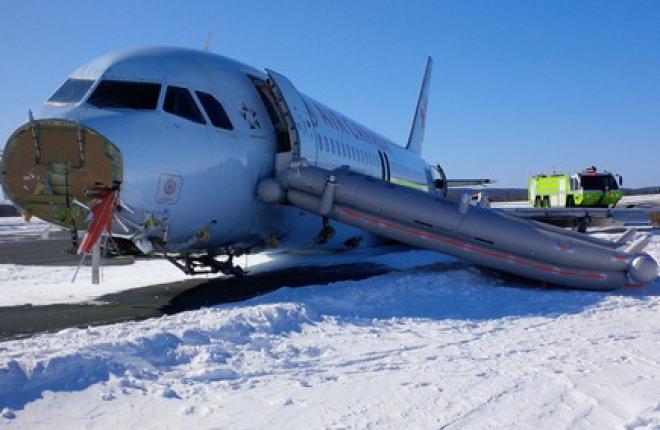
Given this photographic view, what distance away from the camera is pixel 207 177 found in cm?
877

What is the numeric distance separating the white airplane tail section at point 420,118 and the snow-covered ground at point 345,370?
22113mm

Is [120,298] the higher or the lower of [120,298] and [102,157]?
the lower

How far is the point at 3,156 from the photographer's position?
24.9 ft

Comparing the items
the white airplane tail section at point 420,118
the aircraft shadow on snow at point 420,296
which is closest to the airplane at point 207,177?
the aircraft shadow on snow at point 420,296

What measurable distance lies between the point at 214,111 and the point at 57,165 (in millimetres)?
2683

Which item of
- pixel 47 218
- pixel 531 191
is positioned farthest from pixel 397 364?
pixel 531 191

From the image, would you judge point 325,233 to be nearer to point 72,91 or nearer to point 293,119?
point 293,119

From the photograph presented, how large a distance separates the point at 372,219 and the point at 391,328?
4.02 meters

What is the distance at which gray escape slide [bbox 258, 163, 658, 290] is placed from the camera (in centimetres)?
970

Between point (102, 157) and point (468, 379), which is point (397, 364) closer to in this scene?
point (468, 379)

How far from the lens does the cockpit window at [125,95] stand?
324 inches

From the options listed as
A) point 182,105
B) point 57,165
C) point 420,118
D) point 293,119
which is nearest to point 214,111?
point 182,105

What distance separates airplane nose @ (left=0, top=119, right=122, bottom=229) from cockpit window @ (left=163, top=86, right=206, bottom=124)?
1486mm

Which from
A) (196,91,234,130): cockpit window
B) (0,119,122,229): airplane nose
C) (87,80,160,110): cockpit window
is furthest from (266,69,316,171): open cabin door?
(0,119,122,229): airplane nose
